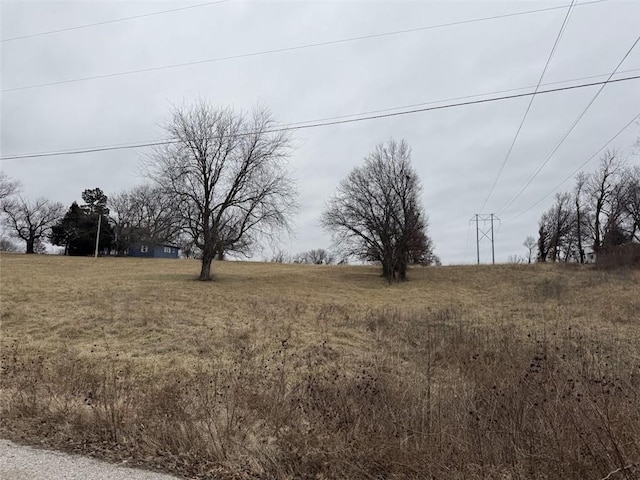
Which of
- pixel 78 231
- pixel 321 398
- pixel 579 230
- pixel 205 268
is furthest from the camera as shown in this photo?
pixel 78 231

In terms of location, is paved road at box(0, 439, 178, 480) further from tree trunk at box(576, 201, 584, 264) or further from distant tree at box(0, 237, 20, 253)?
distant tree at box(0, 237, 20, 253)

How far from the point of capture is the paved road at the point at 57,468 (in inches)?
151

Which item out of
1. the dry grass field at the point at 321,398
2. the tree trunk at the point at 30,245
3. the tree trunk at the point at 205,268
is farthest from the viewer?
the tree trunk at the point at 30,245

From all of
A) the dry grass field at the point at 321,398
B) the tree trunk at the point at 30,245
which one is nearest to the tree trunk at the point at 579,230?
the dry grass field at the point at 321,398

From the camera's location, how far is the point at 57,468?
13.1 ft

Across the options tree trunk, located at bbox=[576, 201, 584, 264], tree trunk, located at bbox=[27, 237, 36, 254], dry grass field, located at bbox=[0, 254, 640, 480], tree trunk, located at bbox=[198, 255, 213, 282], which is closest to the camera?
dry grass field, located at bbox=[0, 254, 640, 480]

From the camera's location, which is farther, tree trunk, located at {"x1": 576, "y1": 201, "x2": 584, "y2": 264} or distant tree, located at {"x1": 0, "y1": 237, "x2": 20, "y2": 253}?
distant tree, located at {"x1": 0, "y1": 237, "x2": 20, "y2": 253}

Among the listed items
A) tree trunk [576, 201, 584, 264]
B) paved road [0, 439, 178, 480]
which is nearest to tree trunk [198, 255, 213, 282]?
paved road [0, 439, 178, 480]

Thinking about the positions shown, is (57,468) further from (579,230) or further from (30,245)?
(30,245)

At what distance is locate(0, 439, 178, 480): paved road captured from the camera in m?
3.82

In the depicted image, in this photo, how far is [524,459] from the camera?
3.83 metres

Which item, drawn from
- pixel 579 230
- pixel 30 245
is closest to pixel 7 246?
pixel 30 245

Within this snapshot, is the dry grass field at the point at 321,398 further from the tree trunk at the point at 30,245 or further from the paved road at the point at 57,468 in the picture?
the tree trunk at the point at 30,245

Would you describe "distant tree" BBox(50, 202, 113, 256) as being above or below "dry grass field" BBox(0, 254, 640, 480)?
above
